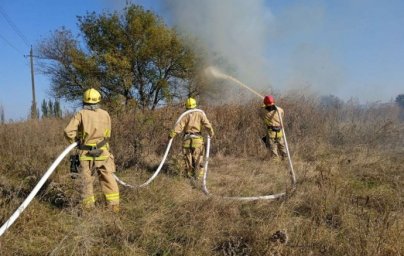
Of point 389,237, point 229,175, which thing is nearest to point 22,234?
point 389,237

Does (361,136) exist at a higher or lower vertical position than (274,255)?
higher

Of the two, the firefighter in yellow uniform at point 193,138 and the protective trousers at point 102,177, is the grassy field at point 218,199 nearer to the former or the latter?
the protective trousers at point 102,177

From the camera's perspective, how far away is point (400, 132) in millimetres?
10164

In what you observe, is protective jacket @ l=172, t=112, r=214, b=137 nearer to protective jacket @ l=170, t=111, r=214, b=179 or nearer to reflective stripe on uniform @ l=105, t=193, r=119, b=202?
protective jacket @ l=170, t=111, r=214, b=179

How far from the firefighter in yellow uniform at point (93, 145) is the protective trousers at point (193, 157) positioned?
232 cm

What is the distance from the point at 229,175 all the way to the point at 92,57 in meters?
15.7

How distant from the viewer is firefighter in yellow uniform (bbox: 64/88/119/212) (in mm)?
4742

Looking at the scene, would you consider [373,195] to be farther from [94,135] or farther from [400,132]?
[400,132]

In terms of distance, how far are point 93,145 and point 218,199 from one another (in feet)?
5.66

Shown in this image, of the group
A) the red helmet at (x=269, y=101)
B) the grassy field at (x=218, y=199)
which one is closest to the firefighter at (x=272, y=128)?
the red helmet at (x=269, y=101)

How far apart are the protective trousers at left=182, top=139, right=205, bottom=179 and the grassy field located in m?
0.24

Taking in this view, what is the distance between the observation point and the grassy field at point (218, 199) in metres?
3.44

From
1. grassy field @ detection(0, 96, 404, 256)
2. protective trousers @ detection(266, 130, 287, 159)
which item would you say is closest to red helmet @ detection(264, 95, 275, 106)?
protective trousers @ detection(266, 130, 287, 159)

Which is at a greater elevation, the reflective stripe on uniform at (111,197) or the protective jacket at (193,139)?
the protective jacket at (193,139)
